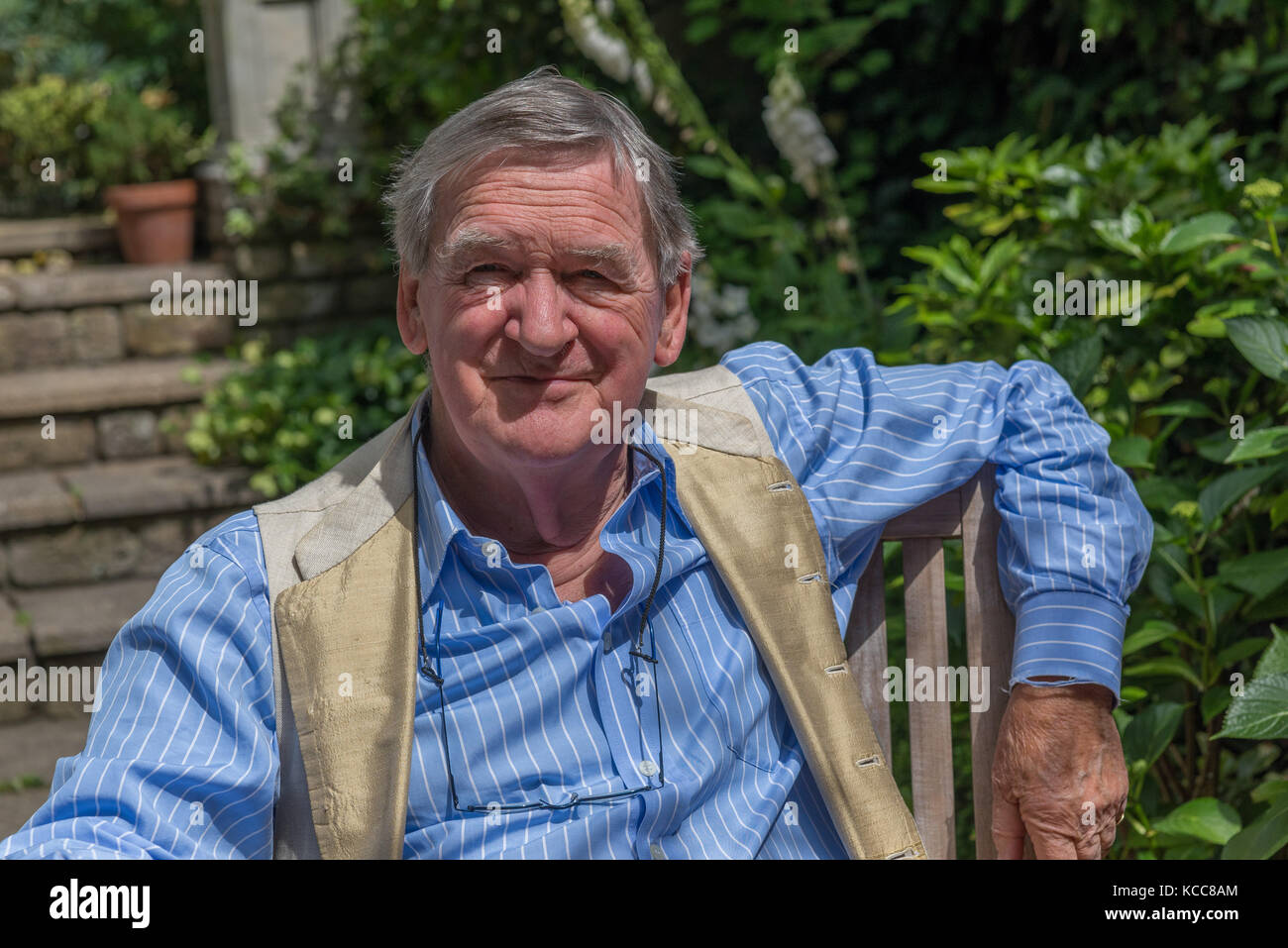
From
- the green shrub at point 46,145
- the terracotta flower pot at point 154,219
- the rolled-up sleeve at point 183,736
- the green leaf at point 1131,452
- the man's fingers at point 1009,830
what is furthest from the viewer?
the green shrub at point 46,145

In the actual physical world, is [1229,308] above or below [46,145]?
below

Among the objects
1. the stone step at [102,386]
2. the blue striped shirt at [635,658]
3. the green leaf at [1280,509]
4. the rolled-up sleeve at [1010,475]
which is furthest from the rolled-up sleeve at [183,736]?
the stone step at [102,386]

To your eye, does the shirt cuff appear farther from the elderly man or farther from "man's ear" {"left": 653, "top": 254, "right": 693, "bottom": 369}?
"man's ear" {"left": 653, "top": 254, "right": 693, "bottom": 369}

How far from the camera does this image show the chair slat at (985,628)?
1.84m

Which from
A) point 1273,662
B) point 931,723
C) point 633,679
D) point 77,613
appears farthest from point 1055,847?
point 77,613

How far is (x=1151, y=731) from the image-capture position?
1944 mm

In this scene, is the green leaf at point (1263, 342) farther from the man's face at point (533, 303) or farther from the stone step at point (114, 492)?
the stone step at point (114, 492)

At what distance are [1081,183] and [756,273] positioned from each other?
120 cm

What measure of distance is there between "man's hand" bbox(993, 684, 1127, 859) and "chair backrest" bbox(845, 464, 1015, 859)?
0.08 meters

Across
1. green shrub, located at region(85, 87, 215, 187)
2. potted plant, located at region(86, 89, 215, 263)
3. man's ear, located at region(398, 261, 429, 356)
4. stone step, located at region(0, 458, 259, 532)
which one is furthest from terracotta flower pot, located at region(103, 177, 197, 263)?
man's ear, located at region(398, 261, 429, 356)

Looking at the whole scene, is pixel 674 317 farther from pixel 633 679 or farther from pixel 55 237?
pixel 55 237

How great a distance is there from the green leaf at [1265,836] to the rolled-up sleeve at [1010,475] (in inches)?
9.9

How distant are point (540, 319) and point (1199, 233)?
1.13 m
